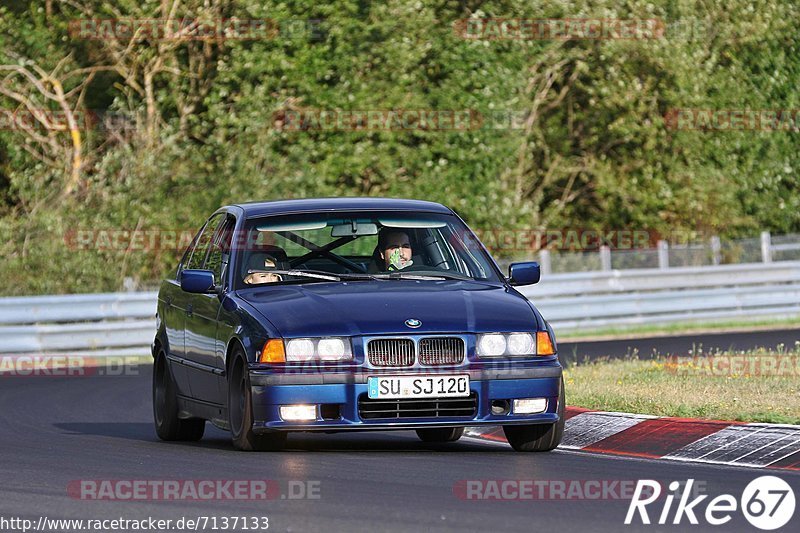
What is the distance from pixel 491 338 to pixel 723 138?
26.4 meters

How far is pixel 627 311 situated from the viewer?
27.2 m

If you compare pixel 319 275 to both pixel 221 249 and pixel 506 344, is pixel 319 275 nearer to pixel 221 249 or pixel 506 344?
pixel 221 249

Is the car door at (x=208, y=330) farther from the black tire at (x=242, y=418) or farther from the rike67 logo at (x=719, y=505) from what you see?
the rike67 logo at (x=719, y=505)

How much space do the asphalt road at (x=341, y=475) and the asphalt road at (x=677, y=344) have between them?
9024mm

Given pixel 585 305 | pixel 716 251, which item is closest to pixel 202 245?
pixel 585 305

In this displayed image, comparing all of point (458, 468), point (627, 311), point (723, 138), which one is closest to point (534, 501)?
point (458, 468)

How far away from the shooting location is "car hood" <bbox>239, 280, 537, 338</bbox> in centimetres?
1012

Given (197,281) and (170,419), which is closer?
(197,281)

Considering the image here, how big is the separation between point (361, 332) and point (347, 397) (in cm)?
38

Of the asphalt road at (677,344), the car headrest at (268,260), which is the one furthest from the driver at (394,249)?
the asphalt road at (677,344)

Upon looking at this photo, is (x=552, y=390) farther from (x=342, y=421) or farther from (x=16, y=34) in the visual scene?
(x=16, y=34)

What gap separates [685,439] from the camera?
10.7m

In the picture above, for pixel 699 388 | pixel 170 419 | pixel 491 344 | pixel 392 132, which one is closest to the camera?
pixel 491 344

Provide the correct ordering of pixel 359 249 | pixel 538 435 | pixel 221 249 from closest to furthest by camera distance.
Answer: pixel 538 435 → pixel 359 249 → pixel 221 249
